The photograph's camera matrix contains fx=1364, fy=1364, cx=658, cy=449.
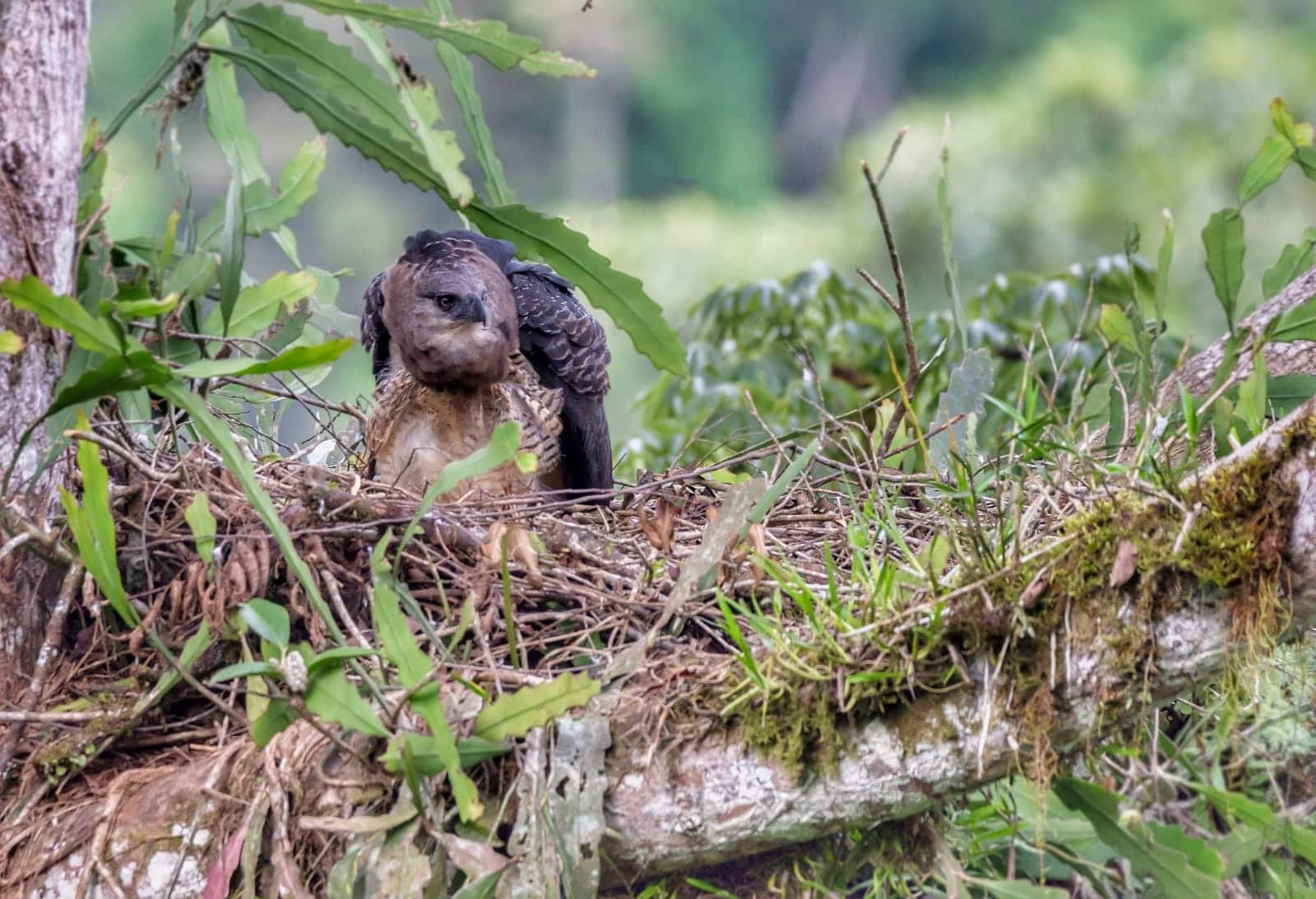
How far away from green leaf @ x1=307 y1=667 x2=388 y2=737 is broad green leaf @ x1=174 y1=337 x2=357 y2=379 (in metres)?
0.45

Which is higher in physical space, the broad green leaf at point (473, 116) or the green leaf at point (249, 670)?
the broad green leaf at point (473, 116)

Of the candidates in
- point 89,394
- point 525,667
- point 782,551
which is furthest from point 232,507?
point 782,551

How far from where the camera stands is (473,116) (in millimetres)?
2711

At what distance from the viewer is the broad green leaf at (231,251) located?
7.37 ft

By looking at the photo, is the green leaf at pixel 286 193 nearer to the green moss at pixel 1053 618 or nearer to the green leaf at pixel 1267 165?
the green moss at pixel 1053 618

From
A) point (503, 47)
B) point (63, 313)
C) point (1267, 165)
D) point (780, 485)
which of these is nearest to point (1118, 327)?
point (1267, 165)

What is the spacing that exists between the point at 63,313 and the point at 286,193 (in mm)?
1006

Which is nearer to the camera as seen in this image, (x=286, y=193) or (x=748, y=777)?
(x=748, y=777)

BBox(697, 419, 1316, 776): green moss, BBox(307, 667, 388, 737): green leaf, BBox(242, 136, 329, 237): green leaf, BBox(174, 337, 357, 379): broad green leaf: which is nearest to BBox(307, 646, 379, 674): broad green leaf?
BBox(307, 667, 388, 737): green leaf

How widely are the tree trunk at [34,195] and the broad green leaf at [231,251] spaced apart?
0.85ft

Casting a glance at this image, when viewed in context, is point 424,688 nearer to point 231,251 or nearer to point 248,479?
point 248,479

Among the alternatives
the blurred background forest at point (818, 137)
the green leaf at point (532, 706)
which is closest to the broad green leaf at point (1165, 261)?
the blurred background forest at point (818, 137)

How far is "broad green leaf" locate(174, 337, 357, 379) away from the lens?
1920 mm

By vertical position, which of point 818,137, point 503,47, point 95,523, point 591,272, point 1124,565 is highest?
point 818,137
